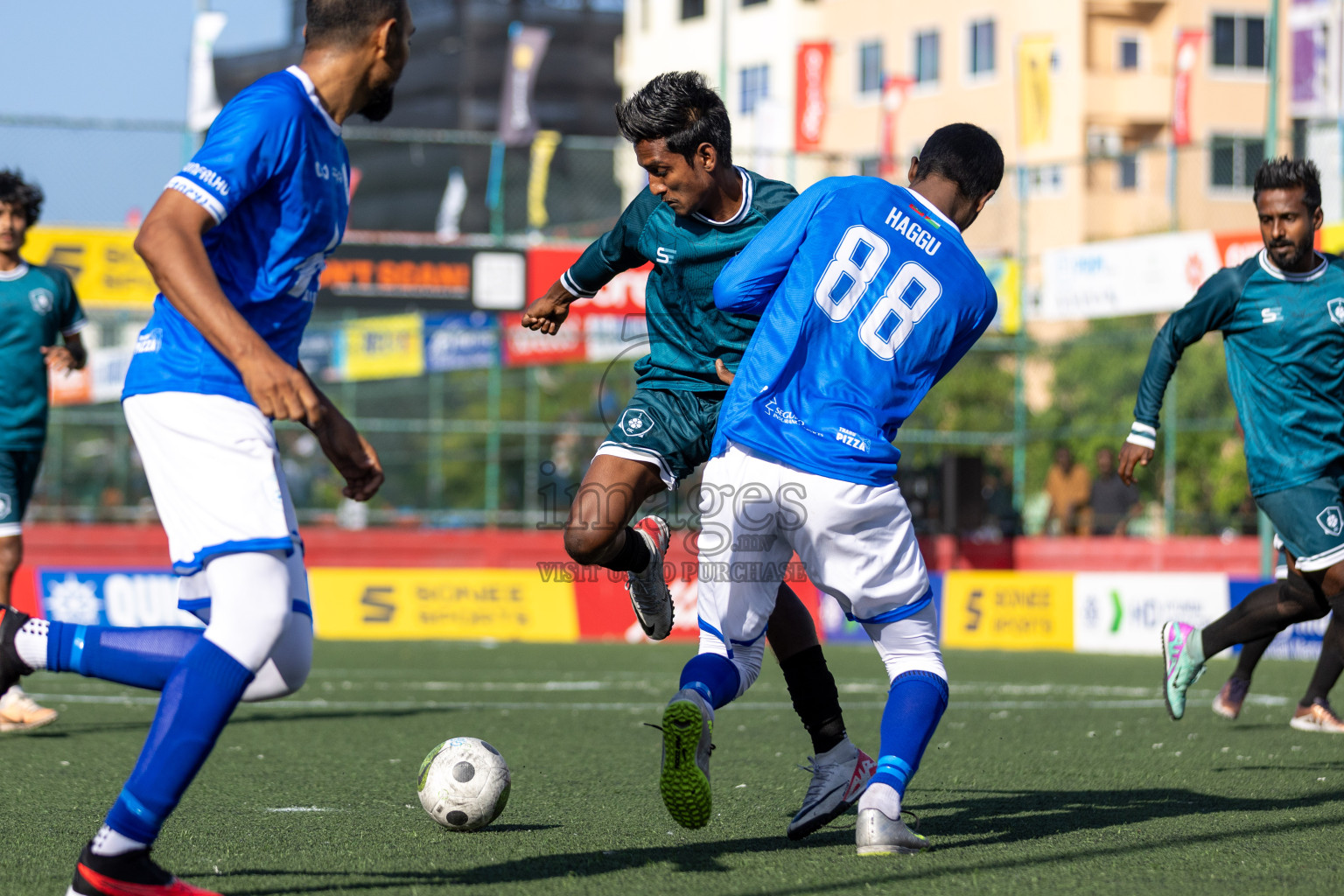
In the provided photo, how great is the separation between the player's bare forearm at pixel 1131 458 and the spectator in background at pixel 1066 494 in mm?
12084

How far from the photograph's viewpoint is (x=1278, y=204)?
6523 mm

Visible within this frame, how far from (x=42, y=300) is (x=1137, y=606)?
9.81 meters

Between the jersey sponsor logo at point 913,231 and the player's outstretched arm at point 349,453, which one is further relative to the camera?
the jersey sponsor logo at point 913,231

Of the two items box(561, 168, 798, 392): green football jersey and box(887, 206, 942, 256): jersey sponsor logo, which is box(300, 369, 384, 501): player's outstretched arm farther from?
box(561, 168, 798, 392): green football jersey

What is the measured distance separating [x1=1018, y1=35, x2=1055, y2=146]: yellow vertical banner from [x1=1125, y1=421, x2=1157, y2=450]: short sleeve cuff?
96.5 ft

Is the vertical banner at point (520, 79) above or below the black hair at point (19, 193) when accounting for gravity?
above

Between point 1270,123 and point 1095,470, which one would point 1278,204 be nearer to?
point 1270,123

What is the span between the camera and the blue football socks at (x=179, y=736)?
340cm

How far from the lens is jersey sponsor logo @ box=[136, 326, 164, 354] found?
3.64 metres

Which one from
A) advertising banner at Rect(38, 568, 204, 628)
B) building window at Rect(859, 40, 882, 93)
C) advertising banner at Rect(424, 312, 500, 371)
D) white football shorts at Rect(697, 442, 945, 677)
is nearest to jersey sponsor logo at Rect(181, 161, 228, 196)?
white football shorts at Rect(697, 442, 945, 677)

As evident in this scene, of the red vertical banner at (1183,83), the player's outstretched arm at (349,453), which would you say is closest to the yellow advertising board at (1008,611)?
the player's outstretched arm at (349,453)

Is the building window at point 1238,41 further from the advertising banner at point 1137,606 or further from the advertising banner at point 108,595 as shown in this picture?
the advertising banner at point 108,595

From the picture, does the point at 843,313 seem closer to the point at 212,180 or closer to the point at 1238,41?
the point at 212,180

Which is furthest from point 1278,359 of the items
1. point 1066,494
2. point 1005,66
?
point 1005,66
